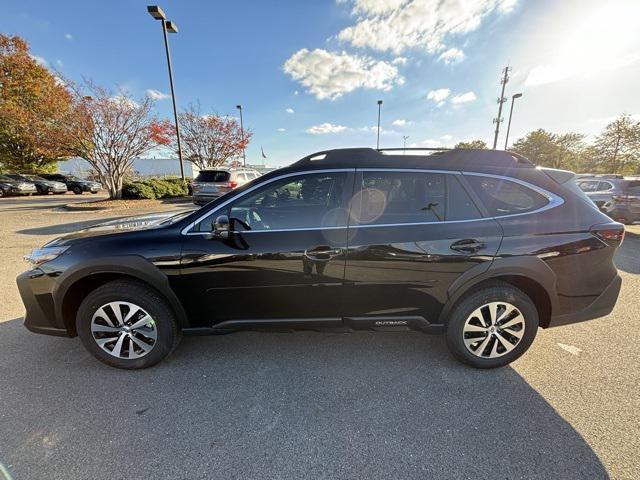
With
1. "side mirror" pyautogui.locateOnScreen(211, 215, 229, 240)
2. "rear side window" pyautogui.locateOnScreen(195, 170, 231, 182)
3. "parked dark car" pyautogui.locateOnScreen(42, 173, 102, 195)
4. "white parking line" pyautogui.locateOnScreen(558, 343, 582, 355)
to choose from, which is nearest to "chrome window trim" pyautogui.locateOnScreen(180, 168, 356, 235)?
"side mirror" pyautogui.locateOnScreen(211, 215, 229, 240)

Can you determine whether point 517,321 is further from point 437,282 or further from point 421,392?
point 421,392

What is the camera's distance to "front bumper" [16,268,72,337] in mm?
2416

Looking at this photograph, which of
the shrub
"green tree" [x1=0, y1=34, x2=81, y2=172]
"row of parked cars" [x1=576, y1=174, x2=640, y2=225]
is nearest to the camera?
"row of parked cars" [x1=576, y1=174, x2=640, y2=225]

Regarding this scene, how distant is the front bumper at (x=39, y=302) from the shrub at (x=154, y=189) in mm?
13407

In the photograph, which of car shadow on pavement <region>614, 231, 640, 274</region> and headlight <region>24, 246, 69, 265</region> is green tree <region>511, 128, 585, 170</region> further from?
headlight <region>24, 246, 69, 265</region>

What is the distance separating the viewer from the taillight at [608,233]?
2.36 meters

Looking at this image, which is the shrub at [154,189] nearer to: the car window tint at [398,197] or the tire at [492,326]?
the car window tint at [398,197]

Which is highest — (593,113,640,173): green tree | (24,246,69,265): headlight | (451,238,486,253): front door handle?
(593,113,640,173): green tree

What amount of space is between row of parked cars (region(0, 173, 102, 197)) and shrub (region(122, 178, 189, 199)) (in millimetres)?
12009

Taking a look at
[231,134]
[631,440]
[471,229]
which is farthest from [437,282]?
[231,134]

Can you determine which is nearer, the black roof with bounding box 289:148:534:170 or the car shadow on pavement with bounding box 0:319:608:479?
the car shadow on pavement with bounding box 0:319:608:479

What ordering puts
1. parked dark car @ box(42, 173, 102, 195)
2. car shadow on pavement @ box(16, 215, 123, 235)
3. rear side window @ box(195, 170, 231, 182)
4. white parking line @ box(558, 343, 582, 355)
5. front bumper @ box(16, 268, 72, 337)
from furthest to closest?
parked dark car @ box(42, 173, 102, 195) < rear side window @ box(195, 170, 231, 182) < car shadow on pavement @ box(16, 215, 123, 235) < white parking line @ box(558, 343, 582, 355) < front bumper @ box(16, 268, 72, 337)

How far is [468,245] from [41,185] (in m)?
29.8

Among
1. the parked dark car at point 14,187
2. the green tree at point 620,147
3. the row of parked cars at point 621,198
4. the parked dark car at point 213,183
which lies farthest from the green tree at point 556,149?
the parked dark car at point 14,187
